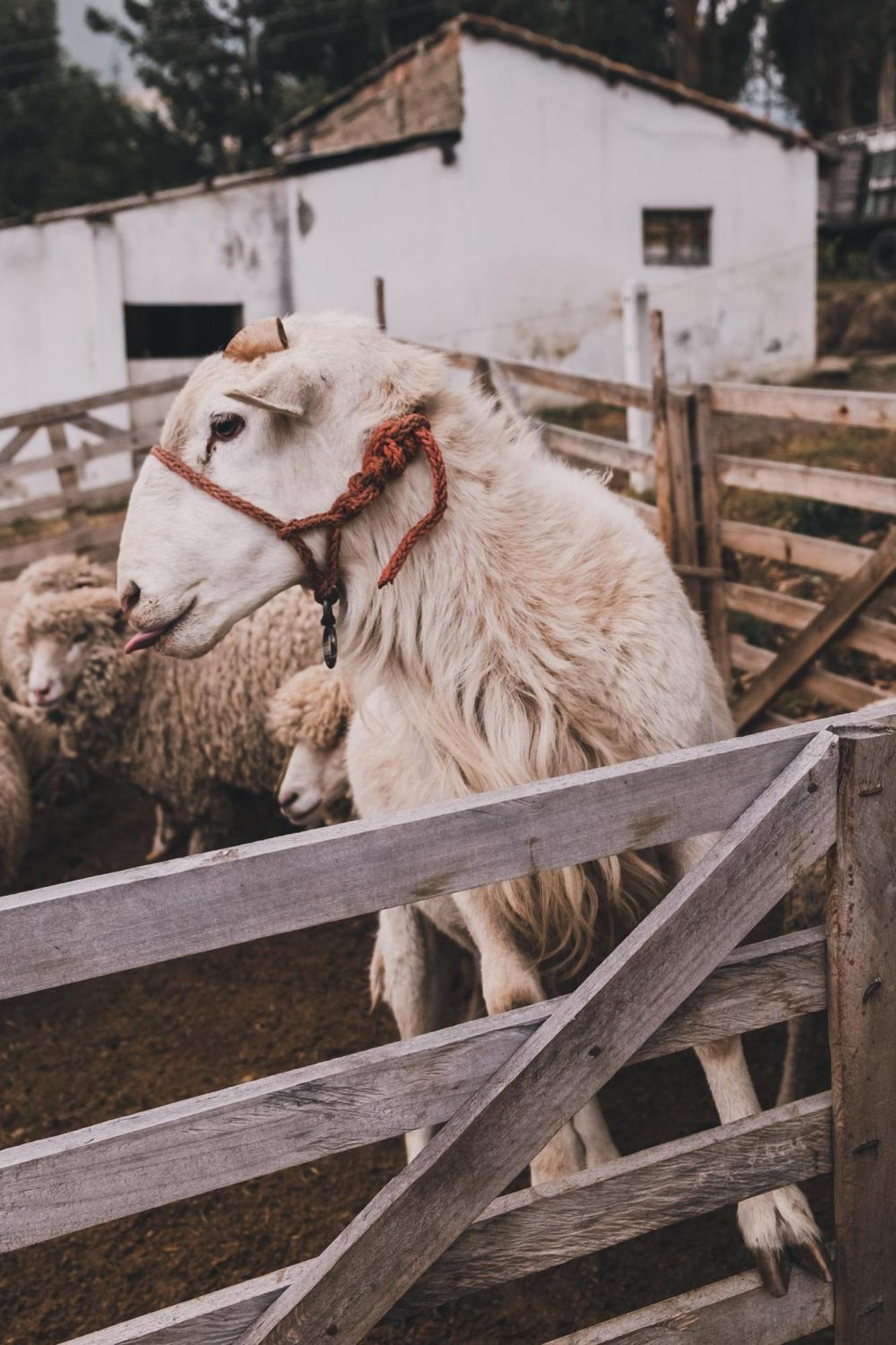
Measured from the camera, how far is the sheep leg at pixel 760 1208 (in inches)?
81.7

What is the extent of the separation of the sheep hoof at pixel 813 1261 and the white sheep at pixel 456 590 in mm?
111

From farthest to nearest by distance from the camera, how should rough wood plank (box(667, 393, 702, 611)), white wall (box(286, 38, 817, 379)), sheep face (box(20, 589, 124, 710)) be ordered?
white wall (box(286, 38, 817, 379)) → sheep face (box(20, 589, 124, 710)) → rough wood plank (box(667, 393, 702, 611))

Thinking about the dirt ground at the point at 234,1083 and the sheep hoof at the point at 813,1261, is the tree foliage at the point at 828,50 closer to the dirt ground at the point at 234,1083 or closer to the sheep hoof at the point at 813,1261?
the dirt ground at the point at 234,1083

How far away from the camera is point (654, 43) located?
2567 centimetres

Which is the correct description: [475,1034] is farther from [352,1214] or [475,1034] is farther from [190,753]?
[190,753]

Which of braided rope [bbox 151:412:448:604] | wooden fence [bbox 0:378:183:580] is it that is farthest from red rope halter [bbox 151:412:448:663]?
wooden fence [bbox 0:378:183:580]

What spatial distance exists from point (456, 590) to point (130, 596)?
655 millimetres

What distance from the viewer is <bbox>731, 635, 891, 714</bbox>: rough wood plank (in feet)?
14.4

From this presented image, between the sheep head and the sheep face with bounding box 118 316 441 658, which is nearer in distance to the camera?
the sheep face with bounding box 118 316 441 658

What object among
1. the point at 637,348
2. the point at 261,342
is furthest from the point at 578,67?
the point at 261,342

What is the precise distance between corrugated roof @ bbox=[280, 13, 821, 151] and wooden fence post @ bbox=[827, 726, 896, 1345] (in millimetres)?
14095

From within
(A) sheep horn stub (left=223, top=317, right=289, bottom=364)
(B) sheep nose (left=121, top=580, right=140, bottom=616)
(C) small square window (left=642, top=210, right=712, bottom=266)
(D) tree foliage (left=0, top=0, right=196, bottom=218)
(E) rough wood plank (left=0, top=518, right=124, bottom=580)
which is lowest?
(E) rough wood plank (left=0, top=518, right=124, bottom=580)

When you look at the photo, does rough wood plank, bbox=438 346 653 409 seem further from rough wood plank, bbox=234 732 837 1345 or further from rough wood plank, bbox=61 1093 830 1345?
rough wood plank, bbox=61 1093 830 1345

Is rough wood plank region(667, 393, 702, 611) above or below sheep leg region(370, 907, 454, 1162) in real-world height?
above
